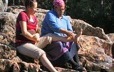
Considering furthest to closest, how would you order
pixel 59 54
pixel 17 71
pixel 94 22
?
pixel 94 22 < pixel 59 54 < pixel 17 71

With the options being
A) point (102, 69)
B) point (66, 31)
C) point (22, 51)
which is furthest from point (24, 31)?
point (102, 69)

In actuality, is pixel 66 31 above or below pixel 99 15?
above

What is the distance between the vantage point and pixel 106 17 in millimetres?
22500

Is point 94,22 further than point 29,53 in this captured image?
Yes

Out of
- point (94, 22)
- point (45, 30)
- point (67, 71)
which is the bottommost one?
point (94, 22)

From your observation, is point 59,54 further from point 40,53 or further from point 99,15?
point 99,15

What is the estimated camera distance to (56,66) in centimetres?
888

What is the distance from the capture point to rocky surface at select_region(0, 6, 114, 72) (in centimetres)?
826

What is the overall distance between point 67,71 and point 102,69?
100cm

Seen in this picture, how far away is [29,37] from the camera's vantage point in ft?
27.2

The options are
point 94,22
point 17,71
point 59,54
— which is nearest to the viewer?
point 17,71

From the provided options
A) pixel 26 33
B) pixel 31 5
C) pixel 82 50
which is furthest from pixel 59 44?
pixel 82 50

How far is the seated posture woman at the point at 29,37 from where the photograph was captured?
8.21 meters

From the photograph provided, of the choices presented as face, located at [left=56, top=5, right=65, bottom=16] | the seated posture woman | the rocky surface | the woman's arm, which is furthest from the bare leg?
face, located at [left=56, top=5, right=65, bottom=16]
